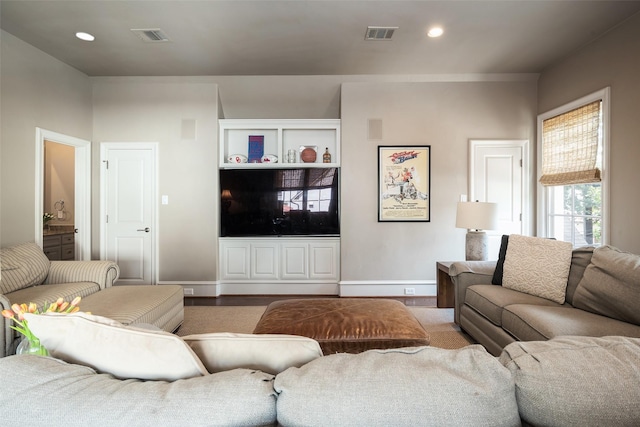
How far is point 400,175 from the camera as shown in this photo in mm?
3859

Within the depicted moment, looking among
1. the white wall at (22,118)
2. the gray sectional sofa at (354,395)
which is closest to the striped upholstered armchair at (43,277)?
the white wall at (22,118)

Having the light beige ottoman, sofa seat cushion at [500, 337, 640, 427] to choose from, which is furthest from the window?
the light beige ottoman

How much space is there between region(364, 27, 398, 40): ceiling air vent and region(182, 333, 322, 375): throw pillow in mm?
2923

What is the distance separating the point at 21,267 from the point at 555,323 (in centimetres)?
399

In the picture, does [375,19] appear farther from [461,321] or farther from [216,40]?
[461,321]

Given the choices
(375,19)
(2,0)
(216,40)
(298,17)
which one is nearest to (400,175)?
(375,19)

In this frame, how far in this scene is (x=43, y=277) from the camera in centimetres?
Result: 270

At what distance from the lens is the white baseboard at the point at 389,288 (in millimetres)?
3857

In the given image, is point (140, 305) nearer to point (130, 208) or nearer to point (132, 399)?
point (132, 399)

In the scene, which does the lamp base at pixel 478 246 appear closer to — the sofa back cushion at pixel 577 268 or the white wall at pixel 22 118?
the sofa back cushion at pixel 577 268

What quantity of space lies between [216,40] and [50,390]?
3.23 m

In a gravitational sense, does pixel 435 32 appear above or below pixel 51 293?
above

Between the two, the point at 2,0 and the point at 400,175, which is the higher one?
the point at 2,0

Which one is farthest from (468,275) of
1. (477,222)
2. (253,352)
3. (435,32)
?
(253,352)
